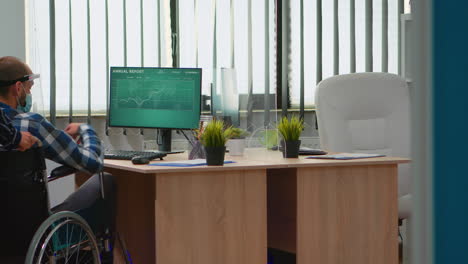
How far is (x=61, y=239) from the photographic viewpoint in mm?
2238

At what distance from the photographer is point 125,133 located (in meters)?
4.09

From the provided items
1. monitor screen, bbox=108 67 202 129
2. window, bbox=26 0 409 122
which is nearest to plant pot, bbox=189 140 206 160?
monitor screen, bbox=108 67 202 129

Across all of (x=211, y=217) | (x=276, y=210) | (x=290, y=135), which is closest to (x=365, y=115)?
(x=290, y=135)

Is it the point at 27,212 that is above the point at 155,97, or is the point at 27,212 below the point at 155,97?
below

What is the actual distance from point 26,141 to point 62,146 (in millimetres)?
210

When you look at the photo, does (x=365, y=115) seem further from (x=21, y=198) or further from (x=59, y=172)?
(x=21, y=198)

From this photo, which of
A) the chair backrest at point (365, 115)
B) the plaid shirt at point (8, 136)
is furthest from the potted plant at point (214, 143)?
the chair backrest at point (365, 115)

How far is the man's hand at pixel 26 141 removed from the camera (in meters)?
2.05

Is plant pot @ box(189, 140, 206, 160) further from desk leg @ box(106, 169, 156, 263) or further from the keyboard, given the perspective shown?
desk leg @ box(106, 169, 156, 263)

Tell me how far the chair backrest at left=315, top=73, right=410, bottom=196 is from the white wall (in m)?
1.81

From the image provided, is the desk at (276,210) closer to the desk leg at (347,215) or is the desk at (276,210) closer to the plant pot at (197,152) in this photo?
the desk leg at (347,215)

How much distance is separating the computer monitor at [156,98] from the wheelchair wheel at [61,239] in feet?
3.20

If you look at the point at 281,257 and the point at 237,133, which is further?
the point at 281,257

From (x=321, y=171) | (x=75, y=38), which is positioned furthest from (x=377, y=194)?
(x=75, y=38)
